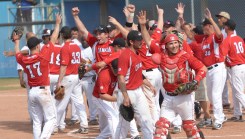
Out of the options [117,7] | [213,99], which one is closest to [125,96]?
[213,99]

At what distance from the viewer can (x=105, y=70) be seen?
12242mm

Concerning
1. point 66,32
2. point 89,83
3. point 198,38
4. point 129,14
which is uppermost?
point 129,14

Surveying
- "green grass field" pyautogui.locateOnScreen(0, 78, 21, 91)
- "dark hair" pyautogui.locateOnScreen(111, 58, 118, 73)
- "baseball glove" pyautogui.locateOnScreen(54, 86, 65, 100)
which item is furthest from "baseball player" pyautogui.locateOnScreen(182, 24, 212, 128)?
"green grass field" pyautogui.locateOnScreen(0, 78, 21, 91)

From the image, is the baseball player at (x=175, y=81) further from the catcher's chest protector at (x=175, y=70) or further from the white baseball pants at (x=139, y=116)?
the white baseball pants at (x=139, y=116)

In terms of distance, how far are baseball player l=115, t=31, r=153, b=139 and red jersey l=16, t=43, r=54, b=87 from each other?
80.6 inches

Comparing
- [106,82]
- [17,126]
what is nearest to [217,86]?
[106,82]

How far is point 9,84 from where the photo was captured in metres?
30.7

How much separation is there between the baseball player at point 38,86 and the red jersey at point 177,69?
111 inches

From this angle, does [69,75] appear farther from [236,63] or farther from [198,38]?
[236,63]

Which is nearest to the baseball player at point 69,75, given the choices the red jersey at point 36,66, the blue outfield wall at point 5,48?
the red jersey at point 36,66

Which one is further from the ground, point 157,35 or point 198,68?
point 157,35

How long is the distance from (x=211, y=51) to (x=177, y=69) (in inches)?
158

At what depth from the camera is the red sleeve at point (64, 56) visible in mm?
14594

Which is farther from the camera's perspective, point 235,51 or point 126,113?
point 235,51
